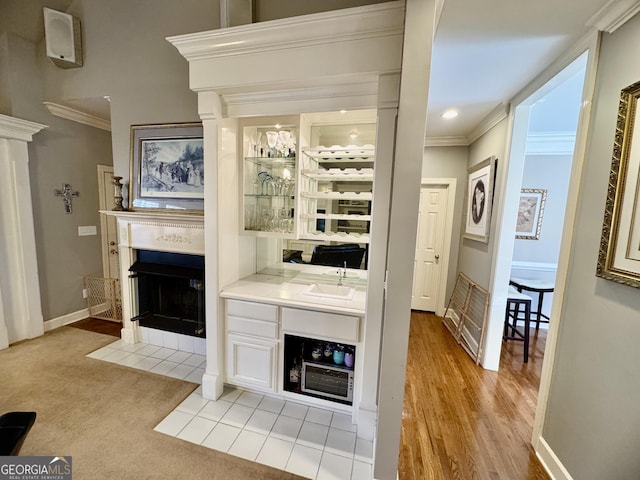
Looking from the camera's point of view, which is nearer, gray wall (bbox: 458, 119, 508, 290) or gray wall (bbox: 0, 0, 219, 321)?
gray wall (bbox: 0, 0, 219, 321)

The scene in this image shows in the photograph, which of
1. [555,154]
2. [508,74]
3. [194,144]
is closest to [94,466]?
[194,144]

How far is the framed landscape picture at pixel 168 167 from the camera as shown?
95.8 inches

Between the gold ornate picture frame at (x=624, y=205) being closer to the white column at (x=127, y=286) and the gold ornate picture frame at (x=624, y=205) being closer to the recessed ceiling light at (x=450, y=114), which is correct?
the recessed ceiling light at (x=450, y=114)

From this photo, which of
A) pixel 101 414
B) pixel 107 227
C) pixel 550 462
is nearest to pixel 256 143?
pixel 101 414

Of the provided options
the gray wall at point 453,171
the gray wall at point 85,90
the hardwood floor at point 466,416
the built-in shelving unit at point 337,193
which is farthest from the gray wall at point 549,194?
the gray wall at point 85,90

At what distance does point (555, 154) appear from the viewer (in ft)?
11.5

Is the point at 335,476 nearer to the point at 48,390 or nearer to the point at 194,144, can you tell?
the point at 48,390

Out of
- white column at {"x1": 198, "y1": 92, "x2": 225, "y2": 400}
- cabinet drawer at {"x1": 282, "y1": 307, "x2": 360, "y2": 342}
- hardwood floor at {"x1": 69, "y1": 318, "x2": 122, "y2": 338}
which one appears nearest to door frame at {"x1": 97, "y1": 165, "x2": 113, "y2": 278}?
hardwood floor at {"x1": 69, "y1": 318, "x2": 122, "y2": 338}

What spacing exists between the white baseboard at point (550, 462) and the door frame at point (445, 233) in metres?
2.25

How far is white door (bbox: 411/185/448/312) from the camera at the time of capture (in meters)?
3.82

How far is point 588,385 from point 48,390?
372cm

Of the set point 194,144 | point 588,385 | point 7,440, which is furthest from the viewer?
point 194,144

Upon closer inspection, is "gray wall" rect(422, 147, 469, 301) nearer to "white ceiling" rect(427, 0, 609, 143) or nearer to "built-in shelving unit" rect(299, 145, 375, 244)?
"white ceiling" rect(427, 0, 609, 143)

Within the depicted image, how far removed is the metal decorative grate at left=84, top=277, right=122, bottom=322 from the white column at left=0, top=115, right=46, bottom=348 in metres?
0.57
